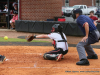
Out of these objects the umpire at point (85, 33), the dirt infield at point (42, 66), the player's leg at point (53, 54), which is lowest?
the dirt infield at point (42, 66)

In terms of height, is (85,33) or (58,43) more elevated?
(85,33)

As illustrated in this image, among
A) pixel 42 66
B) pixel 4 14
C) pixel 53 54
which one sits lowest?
pixel 42 66

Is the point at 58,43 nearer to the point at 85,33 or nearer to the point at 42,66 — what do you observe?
the point at 85,33

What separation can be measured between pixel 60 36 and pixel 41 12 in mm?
10618

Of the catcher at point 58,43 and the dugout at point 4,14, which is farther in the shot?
the dugout at point 4,14

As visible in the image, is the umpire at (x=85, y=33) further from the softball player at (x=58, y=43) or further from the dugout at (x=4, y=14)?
the dugout at (x=4, y=14)

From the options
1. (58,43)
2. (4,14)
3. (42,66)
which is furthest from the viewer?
(4,14)

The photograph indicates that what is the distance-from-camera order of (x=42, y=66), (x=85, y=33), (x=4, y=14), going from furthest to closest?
1. (x=4, y=14)
2. (x=85, y=33)
3. (x=42, y=66)

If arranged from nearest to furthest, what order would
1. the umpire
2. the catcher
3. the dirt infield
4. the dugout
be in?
the dirt infield → the umpire → the catcher → the dugout

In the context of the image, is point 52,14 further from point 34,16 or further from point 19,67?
point 19,67

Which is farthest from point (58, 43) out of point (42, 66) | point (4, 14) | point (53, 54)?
point (4, 14)

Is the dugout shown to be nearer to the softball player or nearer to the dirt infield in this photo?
the dirt infield

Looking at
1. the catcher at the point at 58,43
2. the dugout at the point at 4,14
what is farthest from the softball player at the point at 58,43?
the dugout at the point at 4,14

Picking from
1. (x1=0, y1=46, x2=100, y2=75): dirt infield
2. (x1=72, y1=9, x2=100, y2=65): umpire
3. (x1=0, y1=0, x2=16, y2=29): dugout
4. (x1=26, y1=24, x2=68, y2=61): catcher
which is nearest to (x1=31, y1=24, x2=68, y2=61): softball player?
(x1=26, y1=24, x2=68, y2=61): catcher
